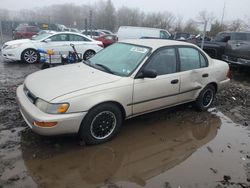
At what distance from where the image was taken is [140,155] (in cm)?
426

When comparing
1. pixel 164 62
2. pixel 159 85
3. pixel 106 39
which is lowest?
pixel 106 39

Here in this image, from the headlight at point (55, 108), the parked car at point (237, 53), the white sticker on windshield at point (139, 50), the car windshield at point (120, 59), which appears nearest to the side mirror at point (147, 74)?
the car windshield at point (120, 59)

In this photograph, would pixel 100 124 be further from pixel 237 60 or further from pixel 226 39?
pixel 226 39

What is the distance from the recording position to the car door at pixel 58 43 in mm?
11916

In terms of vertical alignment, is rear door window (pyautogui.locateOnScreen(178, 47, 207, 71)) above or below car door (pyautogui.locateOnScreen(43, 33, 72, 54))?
above

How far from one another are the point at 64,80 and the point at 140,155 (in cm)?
171

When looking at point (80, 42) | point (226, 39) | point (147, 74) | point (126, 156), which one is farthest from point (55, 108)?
point (226, 39)

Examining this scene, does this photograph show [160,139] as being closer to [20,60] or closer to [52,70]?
[52,70]

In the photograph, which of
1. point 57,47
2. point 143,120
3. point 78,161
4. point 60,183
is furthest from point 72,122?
point 57,47

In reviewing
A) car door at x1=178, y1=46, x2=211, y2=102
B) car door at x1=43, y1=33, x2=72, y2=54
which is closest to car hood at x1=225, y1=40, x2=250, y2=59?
car door at x1=178, y1=46, x2=211, y2=102

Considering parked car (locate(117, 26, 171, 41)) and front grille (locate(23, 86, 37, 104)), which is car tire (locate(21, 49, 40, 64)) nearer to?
front grille (locate(23, 86, 37, 104))

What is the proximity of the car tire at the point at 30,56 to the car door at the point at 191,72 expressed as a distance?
8011 millimetres

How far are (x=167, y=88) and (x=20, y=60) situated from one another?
851 cm

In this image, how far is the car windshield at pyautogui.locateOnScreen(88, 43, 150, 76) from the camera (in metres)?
4.83
